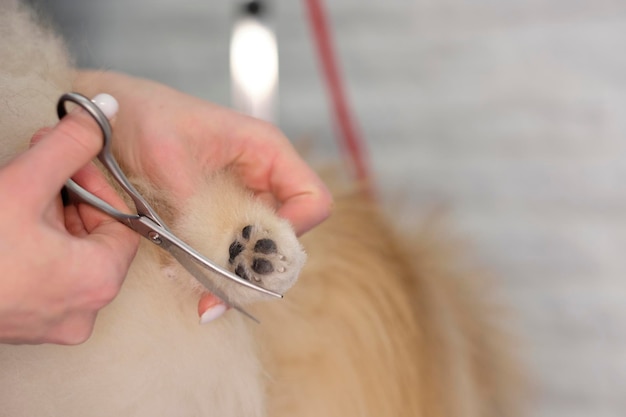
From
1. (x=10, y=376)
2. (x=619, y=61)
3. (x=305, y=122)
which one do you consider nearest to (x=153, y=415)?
(x=10, y=376)

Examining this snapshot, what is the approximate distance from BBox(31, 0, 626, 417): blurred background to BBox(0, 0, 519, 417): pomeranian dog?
47 cm

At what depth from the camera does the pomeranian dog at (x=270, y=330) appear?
2.05ft

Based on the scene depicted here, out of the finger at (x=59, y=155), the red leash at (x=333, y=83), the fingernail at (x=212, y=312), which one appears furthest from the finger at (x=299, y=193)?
the red leash at (x=333, y=83)

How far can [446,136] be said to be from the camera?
1495mm

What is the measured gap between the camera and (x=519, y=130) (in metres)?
1.46

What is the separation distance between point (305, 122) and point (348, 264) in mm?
744

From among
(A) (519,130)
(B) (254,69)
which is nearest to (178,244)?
(B) (254,69)

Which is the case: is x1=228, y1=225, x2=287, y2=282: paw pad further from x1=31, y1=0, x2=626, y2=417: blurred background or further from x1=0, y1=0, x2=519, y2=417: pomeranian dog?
x1=31, y1=0, x2=626, y2=417: blurred background

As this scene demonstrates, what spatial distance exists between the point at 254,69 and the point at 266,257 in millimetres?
890

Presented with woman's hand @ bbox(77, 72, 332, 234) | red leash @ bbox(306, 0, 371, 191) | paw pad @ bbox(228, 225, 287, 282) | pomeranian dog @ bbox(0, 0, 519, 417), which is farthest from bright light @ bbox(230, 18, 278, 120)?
paw pad @ bbox(228, 225, 287, 282)

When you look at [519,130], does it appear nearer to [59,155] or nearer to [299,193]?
[299,193]

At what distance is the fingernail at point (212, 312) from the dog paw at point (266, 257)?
0.05 m

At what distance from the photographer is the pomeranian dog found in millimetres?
625

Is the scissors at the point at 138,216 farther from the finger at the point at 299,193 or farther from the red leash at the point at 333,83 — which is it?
the red leash at the point at 333,83
